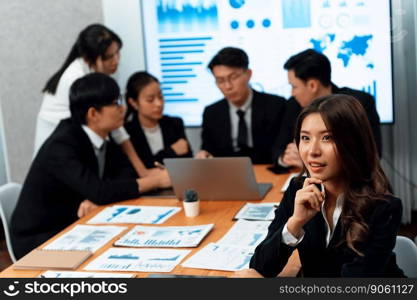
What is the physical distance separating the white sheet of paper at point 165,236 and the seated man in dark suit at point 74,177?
0.51 meters

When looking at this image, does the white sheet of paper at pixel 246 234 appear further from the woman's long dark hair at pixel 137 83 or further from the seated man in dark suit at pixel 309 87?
the woman's long dark hair at pixel 137 83

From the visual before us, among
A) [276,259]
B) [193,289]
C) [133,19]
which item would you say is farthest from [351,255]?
[133,19]

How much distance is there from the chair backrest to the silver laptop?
0.82 m

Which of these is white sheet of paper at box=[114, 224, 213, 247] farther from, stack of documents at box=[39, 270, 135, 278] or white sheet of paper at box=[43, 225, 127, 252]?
stack of documents at box=[39, 270, 135, 278]

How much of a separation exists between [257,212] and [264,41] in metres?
1.92

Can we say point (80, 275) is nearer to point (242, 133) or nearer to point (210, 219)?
point (210, 219)

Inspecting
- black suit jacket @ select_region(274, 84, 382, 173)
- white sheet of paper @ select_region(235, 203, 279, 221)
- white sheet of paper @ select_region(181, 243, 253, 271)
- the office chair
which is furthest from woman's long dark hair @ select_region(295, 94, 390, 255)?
the office chair

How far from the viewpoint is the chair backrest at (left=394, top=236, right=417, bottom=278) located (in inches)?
82.4

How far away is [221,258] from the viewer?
86.0 inches

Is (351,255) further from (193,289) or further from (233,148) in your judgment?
(233,148)

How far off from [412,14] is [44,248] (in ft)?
8.90

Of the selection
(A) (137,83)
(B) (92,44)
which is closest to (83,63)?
(B) (92,44)

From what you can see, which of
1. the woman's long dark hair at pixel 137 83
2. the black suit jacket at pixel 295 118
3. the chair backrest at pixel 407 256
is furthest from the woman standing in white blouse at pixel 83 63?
the chair backrest at pixel 407 256

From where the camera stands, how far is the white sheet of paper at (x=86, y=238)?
241cm
